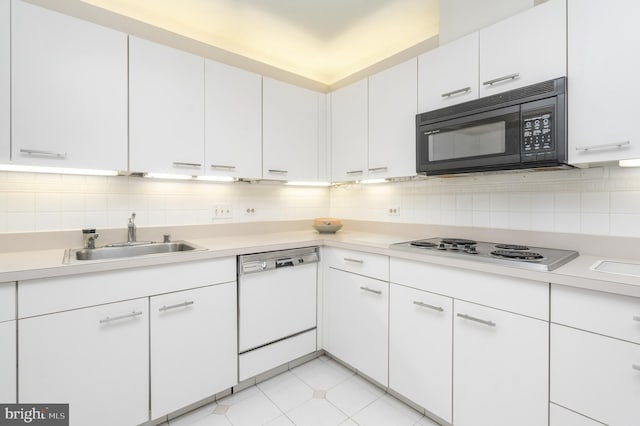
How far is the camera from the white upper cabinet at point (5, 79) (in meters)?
1.39

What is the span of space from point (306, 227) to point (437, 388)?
66.8 inches

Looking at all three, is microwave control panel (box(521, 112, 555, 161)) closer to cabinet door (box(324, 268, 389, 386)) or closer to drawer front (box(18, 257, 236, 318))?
cabinet door (box(324, 268, 389, 386))

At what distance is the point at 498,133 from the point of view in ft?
4.99

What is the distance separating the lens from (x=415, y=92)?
1.93 meters

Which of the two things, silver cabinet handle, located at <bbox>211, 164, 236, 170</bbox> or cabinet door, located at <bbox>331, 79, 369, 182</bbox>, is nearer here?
silver cabinet handle, located at <bbox>211, 164, 236, 170</bbox>

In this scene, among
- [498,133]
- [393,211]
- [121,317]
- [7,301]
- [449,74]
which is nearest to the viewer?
[7,301]

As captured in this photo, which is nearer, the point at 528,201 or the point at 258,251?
the point at 528,201

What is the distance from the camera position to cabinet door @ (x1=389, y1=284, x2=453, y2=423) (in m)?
1.50

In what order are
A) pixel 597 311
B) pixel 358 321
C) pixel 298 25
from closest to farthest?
pixel 597 311
pixel 358 321
pixel 298 25

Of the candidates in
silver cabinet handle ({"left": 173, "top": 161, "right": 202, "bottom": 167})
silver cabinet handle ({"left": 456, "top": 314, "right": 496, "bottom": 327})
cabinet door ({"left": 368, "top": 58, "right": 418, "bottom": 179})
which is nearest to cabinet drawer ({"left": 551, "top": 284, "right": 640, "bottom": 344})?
silver cabinet handle ({"left": 456, "top": 314, "right": 496, "bottom": 327})

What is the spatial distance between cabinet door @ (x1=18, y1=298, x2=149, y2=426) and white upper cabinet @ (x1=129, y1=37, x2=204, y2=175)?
32.2 inches

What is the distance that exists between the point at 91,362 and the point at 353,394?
55.4 inches

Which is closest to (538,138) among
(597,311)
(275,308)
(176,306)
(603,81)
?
(603,81)

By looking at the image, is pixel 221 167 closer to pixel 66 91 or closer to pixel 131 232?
pixel 131 232
